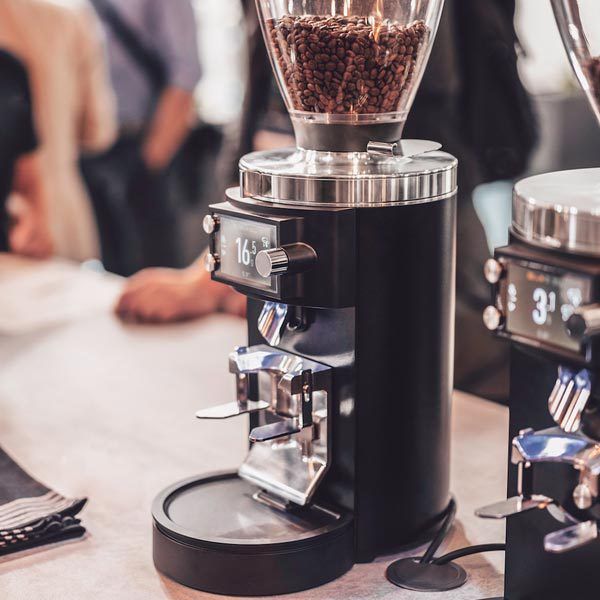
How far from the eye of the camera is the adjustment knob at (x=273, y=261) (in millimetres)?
950

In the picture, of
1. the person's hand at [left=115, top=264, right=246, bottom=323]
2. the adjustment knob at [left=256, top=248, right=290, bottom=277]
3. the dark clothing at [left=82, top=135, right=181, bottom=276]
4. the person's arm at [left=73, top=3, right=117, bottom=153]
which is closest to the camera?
the adjustment knob at [left=256, top=248, right=290, bottom=277]

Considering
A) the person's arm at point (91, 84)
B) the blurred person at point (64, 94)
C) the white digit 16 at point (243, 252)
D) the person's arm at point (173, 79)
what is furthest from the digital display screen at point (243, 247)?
the person's arm at point (173, 79)

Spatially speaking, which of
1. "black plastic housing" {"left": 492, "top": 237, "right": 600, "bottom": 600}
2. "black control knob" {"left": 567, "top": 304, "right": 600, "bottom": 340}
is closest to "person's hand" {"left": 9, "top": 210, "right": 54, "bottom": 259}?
"black plastic housing" {"left": 492, "top": 237, "right": 600, "bottom": 600}

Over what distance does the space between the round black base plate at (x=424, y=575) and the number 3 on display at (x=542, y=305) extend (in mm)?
344

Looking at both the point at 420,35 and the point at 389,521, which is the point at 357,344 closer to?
the point at 389,521

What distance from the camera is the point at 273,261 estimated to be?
3.11 ft

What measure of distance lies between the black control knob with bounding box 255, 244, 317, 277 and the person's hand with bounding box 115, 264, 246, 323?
0.86 metres

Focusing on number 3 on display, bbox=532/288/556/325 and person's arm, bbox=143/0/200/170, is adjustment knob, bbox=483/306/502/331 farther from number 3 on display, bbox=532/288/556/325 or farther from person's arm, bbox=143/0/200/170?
person's arm, bbox=143/0/200/170

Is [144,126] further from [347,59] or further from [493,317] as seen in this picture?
[493,317]

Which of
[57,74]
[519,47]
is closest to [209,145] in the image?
[57,74]

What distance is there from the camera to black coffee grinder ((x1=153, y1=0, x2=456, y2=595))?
98 centimetres

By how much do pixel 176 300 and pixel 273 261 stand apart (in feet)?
2.99

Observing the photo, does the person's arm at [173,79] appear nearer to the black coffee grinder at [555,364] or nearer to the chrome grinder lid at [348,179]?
the chrome grinder lid at [348,179]

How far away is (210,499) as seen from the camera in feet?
3.59
